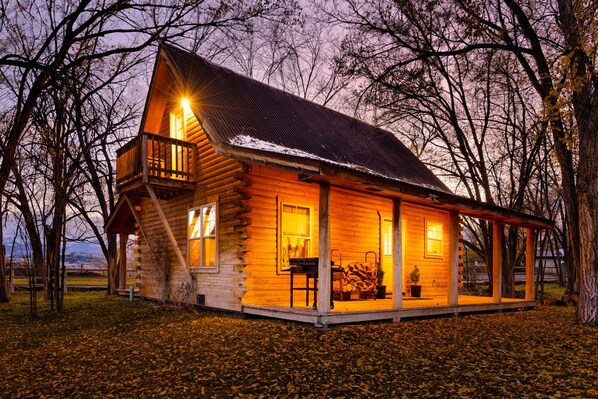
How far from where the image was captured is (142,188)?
1378 cm

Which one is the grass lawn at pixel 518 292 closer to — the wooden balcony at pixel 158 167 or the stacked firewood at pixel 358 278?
the stacked firewood at pixel 358 278

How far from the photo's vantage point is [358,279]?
13.1 m

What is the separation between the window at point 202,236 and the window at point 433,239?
7978mm

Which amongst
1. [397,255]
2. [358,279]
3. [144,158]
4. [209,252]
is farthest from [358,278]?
[144,158]

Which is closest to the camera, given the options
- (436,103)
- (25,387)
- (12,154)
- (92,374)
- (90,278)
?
(25,387)

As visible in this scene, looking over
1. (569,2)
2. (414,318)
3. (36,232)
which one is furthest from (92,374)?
(36,232)

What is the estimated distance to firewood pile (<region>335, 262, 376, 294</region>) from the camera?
12.8 meters

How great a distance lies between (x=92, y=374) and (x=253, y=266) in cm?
513

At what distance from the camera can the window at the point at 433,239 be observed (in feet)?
55.7

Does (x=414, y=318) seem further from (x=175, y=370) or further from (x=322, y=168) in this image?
(x=175, y=370)

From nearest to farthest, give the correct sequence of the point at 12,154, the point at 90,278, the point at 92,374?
the point at 92,374
the point at 12,154
the point at 90,278

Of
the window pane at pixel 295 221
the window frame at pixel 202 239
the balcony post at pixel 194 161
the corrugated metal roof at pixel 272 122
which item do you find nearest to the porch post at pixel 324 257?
the corrugated metal roof at pixel 272 122

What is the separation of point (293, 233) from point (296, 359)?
213 inches

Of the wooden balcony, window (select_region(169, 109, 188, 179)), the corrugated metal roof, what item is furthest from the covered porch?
window (select_region(169, 109, 188, 179))
